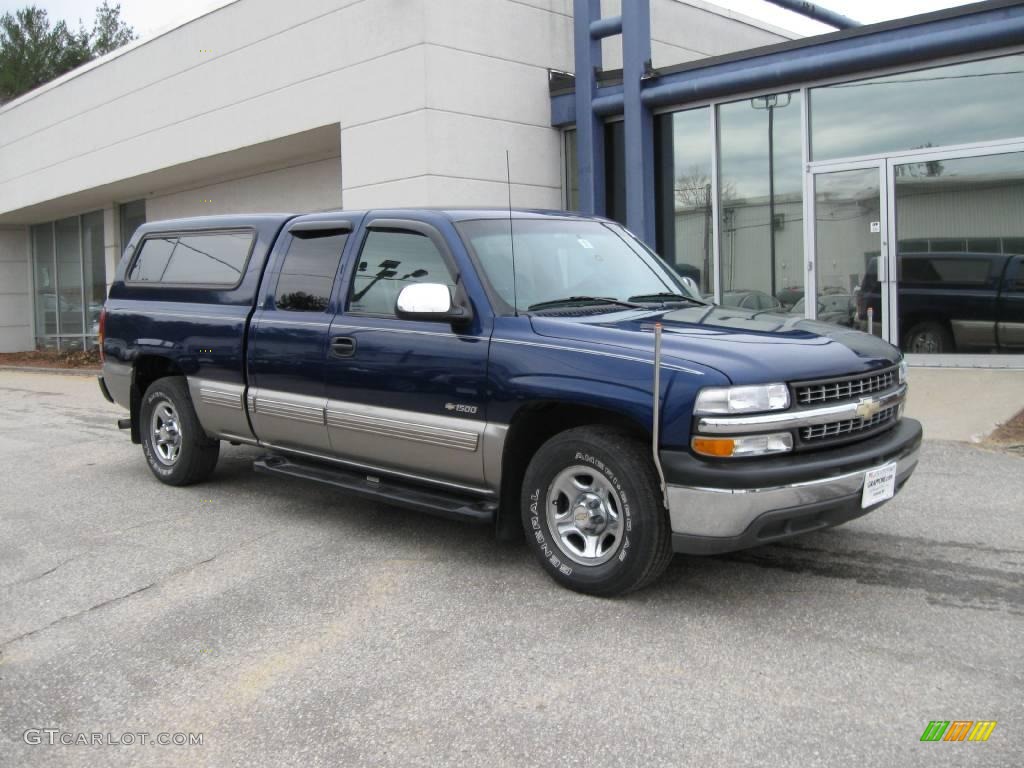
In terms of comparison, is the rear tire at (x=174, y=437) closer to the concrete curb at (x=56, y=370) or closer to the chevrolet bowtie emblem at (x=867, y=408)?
the chevrolet bowtie emblem at (x=867, y=408)

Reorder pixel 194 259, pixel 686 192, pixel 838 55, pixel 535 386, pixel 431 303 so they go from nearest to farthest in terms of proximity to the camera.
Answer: pixel 535 386 → pixel 431 303 → pixel 194 259 → pixel 838 55 → pixel 686 192

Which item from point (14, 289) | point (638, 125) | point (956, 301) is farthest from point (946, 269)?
point (14, 289)

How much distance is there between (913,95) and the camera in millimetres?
11445

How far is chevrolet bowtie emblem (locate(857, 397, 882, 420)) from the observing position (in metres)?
4.30

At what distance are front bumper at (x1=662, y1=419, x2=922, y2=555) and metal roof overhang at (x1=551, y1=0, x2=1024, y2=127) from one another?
332 inches

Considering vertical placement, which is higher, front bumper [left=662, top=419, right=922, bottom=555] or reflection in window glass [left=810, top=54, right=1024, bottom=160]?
reflection in window glass [left=810, top=54, right=1024, bottom=160]

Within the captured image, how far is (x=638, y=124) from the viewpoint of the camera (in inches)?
524

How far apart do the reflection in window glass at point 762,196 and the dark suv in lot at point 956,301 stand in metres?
1.19

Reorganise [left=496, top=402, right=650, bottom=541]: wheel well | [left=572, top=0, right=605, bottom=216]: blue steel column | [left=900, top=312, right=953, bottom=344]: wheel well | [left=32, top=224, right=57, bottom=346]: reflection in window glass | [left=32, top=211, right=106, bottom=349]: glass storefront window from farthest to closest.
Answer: [left=32, top=224, right=57, bottom=346]: reflection in window glass
[left=32, top=211, right=106, bottom=349]: glass storefront window
[left=572, top=0, right=605, bottom=216]: blue steel column
[left=900, top=312, right=953, bottom=344]: wheel well
[left=496, top=402, right=650, bottom=541]: wheel well

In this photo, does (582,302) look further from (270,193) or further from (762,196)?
(270,193)

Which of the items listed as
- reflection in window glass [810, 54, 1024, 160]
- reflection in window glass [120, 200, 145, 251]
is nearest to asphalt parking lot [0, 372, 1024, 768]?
reflection in window glass [810, 54, 1024, 160]

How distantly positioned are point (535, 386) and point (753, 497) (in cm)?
115

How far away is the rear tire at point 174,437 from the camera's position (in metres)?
6.80

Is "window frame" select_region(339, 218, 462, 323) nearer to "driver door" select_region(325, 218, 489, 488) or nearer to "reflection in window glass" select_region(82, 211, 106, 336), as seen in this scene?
Result: "driver door" select_region(325, 218, 489, 488)
